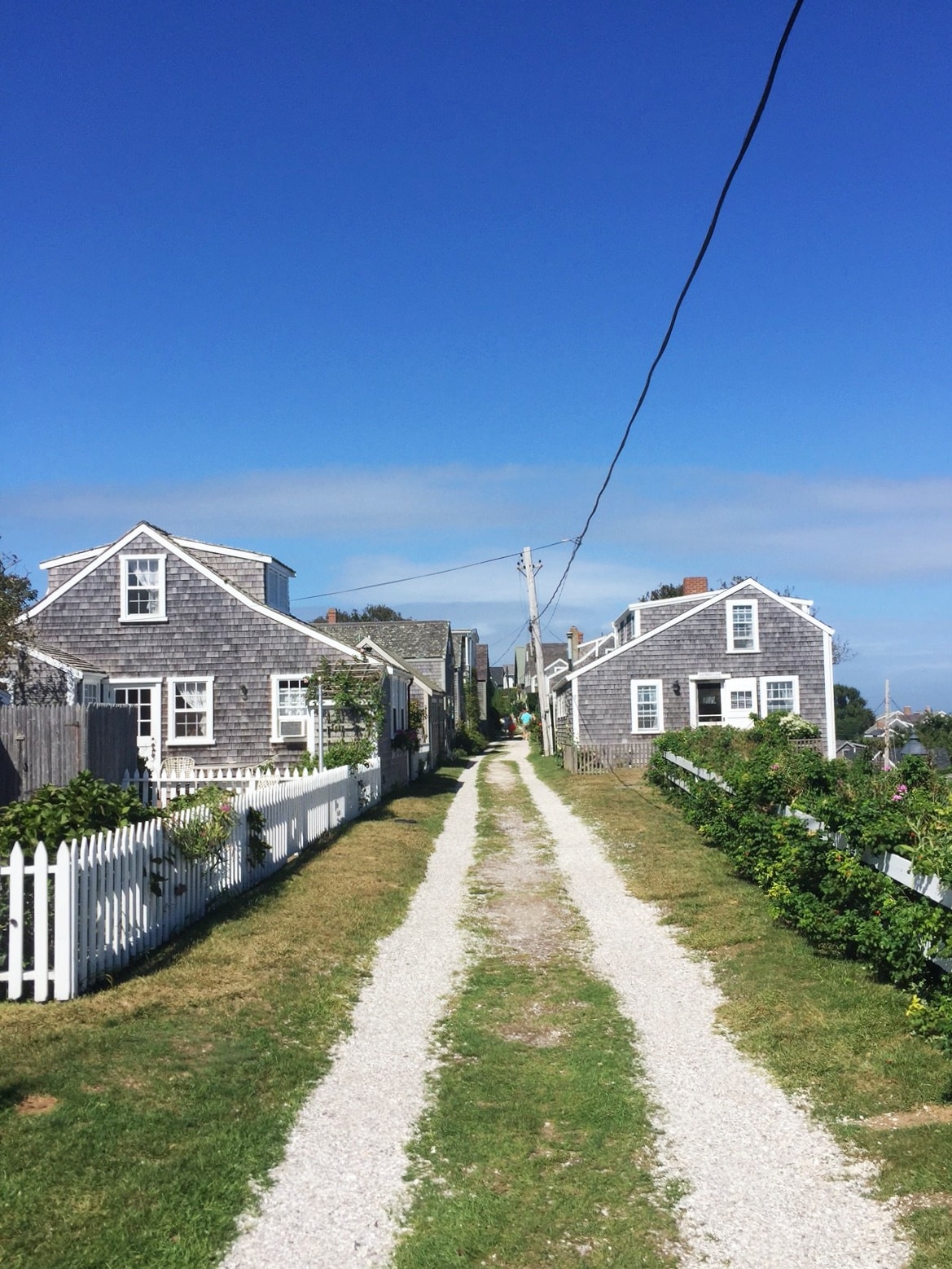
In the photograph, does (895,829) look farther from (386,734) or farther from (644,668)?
(644,668)

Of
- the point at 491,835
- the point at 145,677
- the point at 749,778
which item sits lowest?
the point at 491,835

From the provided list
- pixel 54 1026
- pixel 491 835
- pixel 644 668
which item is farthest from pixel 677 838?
pixel 644 668

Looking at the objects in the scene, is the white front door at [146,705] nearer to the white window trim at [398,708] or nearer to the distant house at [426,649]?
the white window trim at [398,708]

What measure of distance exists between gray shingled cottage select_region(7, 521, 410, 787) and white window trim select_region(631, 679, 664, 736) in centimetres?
1289

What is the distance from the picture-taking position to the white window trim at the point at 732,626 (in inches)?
1447

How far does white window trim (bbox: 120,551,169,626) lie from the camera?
86.9 feet

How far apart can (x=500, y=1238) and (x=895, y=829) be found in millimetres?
4567

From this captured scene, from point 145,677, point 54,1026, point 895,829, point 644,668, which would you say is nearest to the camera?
point 54,1026

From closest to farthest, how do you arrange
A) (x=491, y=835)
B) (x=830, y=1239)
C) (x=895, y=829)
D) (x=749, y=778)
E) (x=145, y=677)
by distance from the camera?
1. (x=830, y=1239)
2. (x=895, y=829)
3. (x=749, y=778)
4. (x=491, y=835)
5. (x=145, y=677)

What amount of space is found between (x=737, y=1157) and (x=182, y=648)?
74.8 ft

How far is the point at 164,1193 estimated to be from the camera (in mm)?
4980

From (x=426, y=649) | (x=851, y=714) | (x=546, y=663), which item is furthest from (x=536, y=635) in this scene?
(x=851, y=714)

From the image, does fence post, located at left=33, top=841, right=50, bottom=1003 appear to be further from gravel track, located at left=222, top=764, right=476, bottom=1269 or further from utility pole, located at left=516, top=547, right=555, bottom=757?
utility pole, located at left=516, top=547, right=555, bottom=757

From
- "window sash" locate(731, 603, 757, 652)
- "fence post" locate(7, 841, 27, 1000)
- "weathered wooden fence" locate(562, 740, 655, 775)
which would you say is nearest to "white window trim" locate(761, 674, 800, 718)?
"window sash" locate(731, 603, 757, 652)
